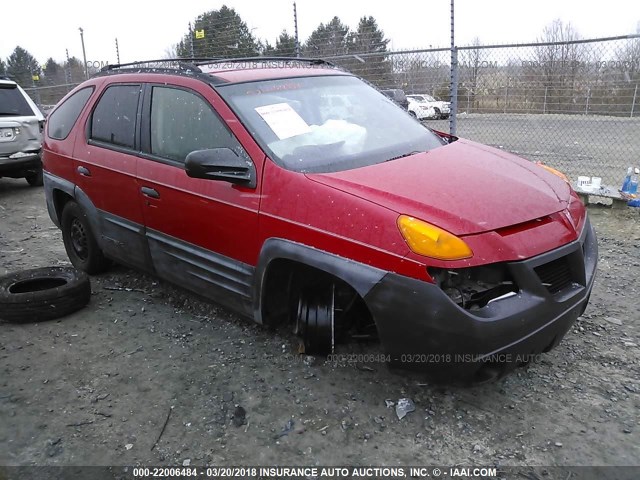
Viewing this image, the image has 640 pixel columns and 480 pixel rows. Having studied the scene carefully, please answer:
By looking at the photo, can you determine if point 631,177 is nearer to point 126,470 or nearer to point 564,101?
point 564,101

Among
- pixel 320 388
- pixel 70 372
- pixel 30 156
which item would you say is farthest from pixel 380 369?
pixel 30 156

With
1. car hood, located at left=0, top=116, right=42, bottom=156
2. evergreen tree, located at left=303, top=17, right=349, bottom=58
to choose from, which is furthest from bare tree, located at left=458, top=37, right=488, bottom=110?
car hood, located at left=0, top=116, right=42, bottom=156

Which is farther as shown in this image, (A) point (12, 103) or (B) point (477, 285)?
(A) point (12, 103)

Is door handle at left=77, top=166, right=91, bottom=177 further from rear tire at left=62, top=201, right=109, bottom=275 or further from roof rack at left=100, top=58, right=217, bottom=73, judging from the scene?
roof rack at left=100, top=58, right=217, bottom=73

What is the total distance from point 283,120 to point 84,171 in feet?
6.53

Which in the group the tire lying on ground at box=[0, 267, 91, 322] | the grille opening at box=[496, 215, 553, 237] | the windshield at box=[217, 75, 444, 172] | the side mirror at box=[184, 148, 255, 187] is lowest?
the tire lying on ground at box=[0, 267, 91, 322]

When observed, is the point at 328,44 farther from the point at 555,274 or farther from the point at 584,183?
the point at 555,274

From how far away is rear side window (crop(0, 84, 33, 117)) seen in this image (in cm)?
830

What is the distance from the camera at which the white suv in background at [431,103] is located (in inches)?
438

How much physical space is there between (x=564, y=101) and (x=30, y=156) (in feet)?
30.4

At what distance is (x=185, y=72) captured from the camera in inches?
141

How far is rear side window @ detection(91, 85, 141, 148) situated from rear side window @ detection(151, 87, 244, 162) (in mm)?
247

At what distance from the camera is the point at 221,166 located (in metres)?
2.95

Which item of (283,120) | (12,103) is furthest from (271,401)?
(12,103)
